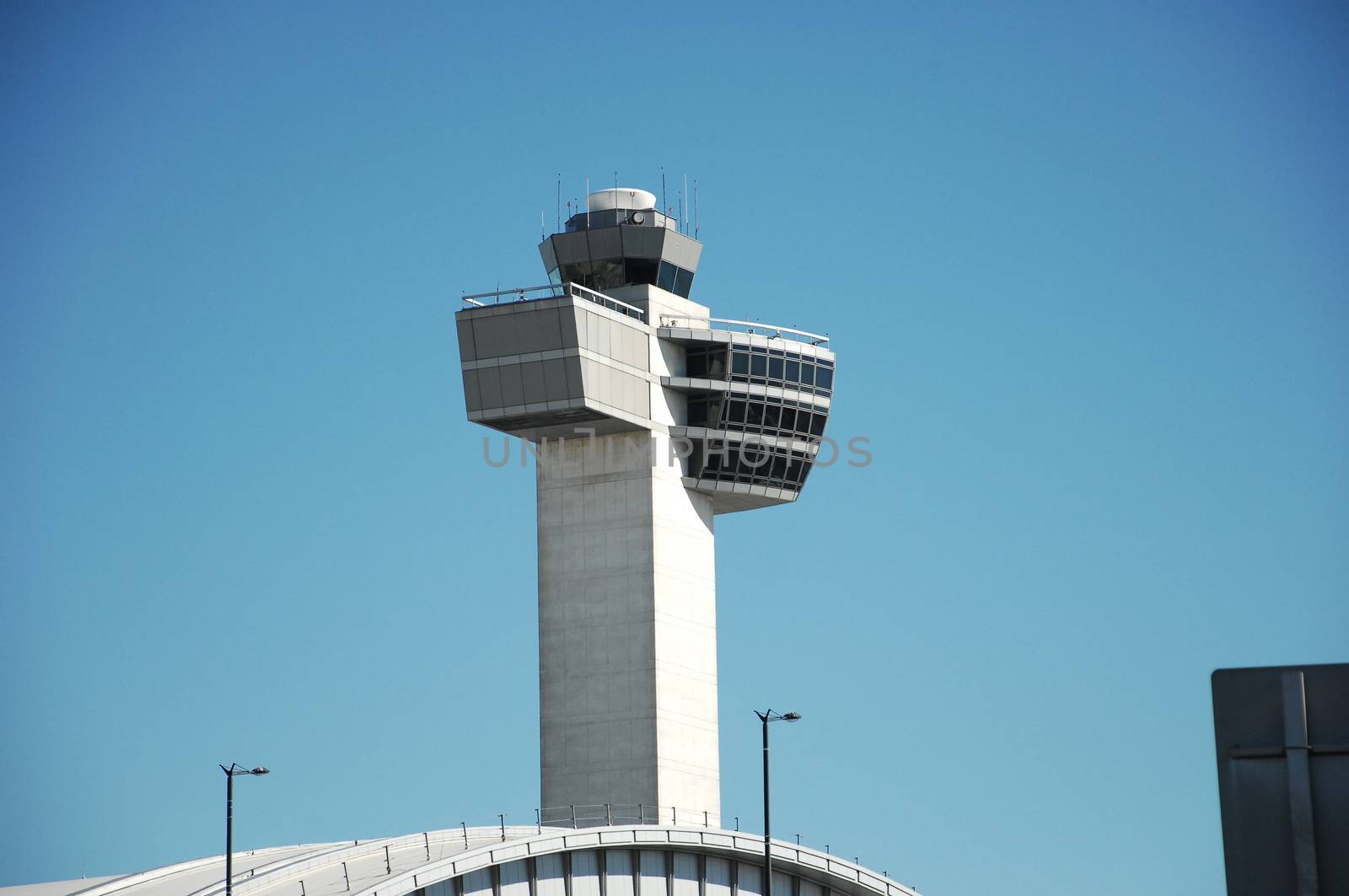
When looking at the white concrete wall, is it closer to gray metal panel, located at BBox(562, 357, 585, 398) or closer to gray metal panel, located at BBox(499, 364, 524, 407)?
gray metal panel, located at BBox(499, 364, 524, 407)

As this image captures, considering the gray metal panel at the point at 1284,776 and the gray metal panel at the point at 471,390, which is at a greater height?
the gray metal panel at the point at 471,390

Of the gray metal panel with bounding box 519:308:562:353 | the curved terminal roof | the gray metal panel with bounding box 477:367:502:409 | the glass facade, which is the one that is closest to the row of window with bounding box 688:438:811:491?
the glass facade

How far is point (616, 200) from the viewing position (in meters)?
105

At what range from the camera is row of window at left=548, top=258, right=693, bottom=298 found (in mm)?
102500

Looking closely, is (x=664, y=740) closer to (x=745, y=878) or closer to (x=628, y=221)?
(x=745, y=878)

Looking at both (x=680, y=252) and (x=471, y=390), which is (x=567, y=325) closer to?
(x=471, y=390)

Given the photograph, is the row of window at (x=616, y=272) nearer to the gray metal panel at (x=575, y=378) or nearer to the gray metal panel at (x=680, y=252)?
the gray metal panel at (x=680, y=252)

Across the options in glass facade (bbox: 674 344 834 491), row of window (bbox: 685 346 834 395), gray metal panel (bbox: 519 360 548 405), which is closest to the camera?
gray metal panel (bbox: 519 360 548 405)

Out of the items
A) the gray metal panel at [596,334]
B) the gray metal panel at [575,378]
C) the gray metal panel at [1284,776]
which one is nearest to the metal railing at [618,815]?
Answer: the gray metal panel at [575,378]

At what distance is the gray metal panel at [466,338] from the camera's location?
95.1 meters

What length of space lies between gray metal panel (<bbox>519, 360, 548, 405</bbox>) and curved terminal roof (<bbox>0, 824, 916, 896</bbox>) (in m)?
22.7

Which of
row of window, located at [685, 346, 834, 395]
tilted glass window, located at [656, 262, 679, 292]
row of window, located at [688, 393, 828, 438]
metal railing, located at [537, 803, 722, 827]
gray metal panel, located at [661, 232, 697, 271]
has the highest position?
gray metal panel, located at [661, 232, 697, 271]

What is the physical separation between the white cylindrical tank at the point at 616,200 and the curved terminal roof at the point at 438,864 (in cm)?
3575

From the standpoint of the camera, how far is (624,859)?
3132 inches
